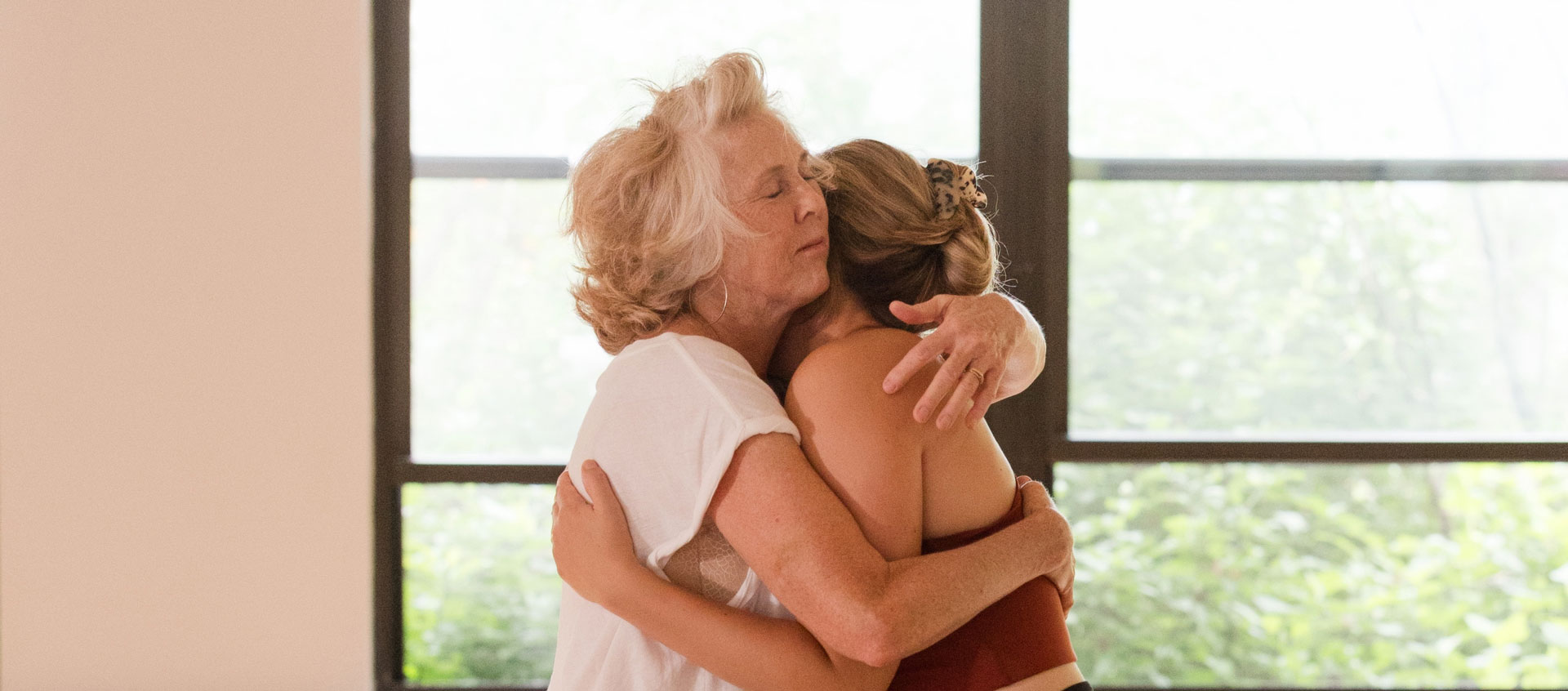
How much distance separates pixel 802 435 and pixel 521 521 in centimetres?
181

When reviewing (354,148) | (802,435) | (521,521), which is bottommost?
(521,521)

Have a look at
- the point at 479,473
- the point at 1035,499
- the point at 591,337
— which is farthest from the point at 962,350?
the point at 479,473

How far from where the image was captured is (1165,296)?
2715 mm

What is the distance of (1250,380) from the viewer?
9.01 feet

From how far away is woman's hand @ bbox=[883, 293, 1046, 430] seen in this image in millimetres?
1145

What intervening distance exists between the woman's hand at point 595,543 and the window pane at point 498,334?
153 cm

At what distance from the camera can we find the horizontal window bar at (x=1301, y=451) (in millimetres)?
2621

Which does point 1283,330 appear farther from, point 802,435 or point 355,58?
point 355,58

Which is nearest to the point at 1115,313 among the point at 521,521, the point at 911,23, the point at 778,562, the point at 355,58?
the point at 911,23

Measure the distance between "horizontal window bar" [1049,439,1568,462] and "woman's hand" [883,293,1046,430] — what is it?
55.9 inches

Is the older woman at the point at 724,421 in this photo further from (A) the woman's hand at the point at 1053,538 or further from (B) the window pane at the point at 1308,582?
(B) the window pane at the point at 1308,582

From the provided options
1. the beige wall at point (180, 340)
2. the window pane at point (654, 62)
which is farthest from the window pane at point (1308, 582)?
the beige wall at point (180, 340)

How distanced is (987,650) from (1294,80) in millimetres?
2167

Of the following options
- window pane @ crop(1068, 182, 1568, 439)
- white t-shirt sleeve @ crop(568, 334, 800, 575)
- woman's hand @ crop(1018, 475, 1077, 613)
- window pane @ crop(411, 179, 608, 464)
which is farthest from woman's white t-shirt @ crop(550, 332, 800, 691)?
window pane @ crop(1068, 182, 1568, 439)
